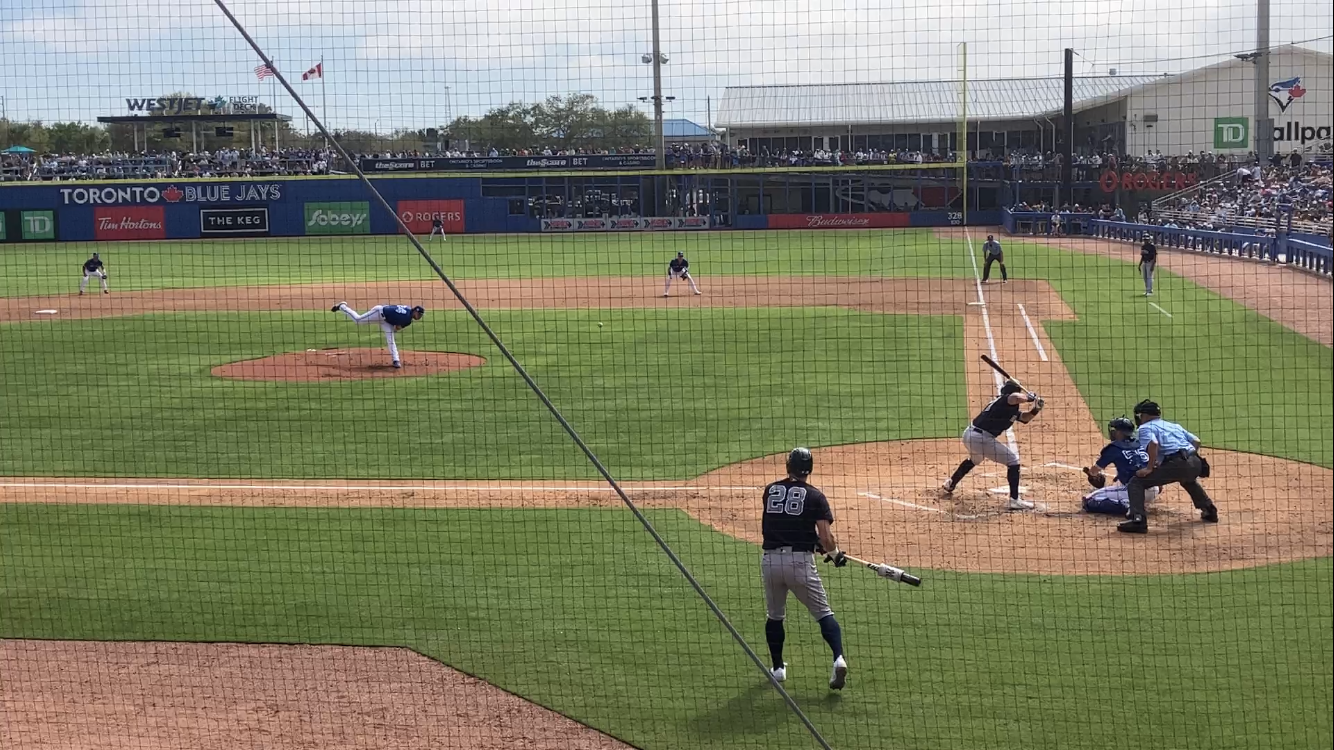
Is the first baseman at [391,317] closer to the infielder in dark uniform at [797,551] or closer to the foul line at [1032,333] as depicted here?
the foul line at [1032,333]

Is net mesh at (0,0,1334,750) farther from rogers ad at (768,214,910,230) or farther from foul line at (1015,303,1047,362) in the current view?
rogers ad at (768,214,910,230)

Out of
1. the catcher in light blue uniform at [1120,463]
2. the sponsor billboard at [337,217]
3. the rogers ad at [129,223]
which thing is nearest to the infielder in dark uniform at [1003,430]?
the catcher in light blue uniform at [1120,463]

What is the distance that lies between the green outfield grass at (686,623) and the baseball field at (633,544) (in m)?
0.04

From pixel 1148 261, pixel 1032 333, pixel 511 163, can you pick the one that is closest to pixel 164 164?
pixel 511 163

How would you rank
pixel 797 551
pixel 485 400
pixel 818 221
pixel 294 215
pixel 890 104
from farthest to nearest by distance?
1. pixel 818 221
2. pixel 294 215
3. pixel 890 104
4. pixel 485 400
5. pixel 797 551

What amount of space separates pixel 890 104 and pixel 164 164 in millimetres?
20628

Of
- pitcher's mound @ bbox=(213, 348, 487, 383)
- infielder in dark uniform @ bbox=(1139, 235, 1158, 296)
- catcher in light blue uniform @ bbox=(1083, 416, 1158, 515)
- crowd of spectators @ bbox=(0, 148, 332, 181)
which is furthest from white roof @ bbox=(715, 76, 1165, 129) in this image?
catcher in light blue uniform @ bbox=(1083, 416, 1158, 515)

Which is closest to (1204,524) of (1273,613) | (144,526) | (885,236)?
(1273,613)

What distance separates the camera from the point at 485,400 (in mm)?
18688

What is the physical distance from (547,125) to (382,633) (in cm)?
1949

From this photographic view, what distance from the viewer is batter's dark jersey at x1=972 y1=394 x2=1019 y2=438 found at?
12015 mm

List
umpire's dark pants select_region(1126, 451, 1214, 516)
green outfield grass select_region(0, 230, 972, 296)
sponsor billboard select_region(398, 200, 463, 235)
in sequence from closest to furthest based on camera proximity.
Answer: umpire's dark pants select_region(1126, 451, 1214, 516), green outfield grass select_region(0, 230, 972, 296), sponsor billboard select_region(398, 200, 463, 235)

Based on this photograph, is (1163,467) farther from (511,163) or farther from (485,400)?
(511,163)

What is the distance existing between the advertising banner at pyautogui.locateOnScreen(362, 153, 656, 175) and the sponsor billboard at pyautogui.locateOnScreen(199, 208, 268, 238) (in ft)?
49.2
